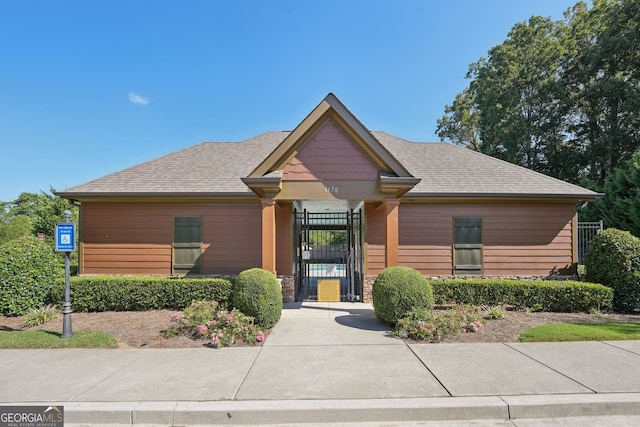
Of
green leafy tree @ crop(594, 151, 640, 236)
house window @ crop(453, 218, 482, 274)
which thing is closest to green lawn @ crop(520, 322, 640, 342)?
house window @ crop(453, 218, 482, 274)

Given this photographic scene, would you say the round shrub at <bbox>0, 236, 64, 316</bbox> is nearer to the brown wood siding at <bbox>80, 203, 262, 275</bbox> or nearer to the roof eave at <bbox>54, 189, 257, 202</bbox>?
the brown wood siding at <bbox>80, 203, 262, 275</bbox>

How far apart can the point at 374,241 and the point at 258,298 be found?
16.7 ft

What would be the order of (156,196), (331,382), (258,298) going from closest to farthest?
(331,382) → (258,298) → (156,196)

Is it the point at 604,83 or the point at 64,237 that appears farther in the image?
the point at 604,83

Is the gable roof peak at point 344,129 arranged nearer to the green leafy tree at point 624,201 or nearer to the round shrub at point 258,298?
the round shrub at point 258,298

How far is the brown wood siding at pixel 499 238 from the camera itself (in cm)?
1102

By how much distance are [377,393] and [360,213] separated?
776cm

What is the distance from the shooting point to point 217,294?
904 cm

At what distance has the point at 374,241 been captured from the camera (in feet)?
36.1

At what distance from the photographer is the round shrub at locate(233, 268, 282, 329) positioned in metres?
7.20

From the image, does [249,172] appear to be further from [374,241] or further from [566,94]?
[566,94]

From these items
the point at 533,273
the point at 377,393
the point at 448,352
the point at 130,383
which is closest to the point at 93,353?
the point at 130,383

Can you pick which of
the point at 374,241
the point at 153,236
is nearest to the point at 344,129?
the point at 374,241

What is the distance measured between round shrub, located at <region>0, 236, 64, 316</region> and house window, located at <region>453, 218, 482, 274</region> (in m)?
12.6
